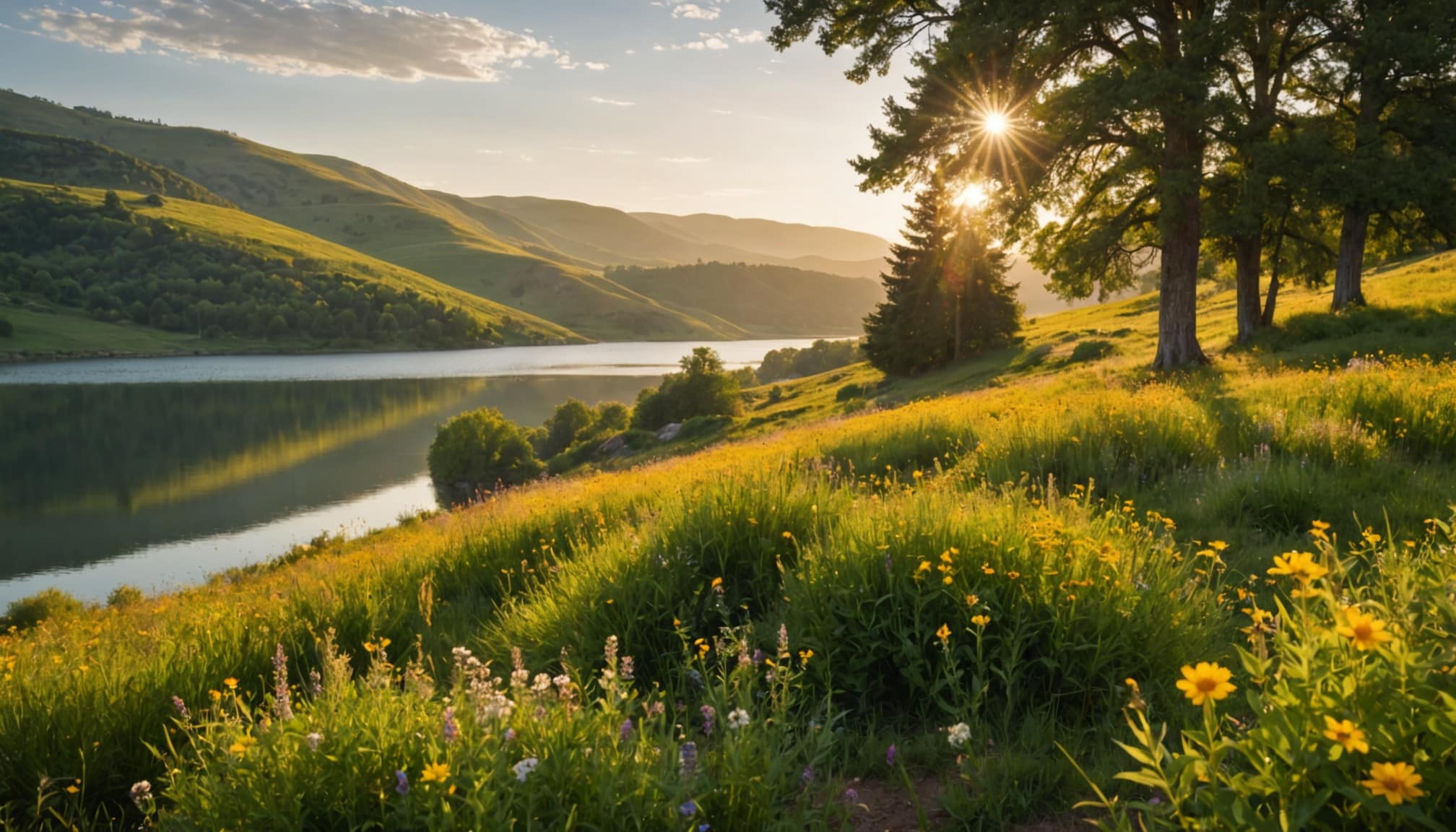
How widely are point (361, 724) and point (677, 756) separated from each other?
1197mm

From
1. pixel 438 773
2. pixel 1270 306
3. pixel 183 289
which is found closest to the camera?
pixel 438 773

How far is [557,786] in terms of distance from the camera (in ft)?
8.97

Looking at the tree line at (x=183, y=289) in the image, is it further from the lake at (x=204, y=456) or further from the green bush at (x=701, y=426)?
the green bush at (x=701, y=426)

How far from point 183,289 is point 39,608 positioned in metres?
184

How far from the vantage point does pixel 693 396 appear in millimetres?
66250

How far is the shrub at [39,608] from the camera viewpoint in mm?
28195

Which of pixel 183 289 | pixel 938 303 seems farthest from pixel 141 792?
Result: pixel 183 289

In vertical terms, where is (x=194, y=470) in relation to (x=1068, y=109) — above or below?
below

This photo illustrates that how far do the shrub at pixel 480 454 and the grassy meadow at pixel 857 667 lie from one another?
55205 millimetres

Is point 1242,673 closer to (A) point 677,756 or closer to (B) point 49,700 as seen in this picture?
(A) point 677,756

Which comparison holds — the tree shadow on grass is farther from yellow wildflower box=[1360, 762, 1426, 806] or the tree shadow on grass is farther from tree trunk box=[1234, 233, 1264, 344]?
yellow wildflower box=[1360, 762, 1426, 806]

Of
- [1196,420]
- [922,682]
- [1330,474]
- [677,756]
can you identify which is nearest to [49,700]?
[677,756]

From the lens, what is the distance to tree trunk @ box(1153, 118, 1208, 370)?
61.9 feet

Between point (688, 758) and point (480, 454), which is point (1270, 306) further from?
point (480, 454)
